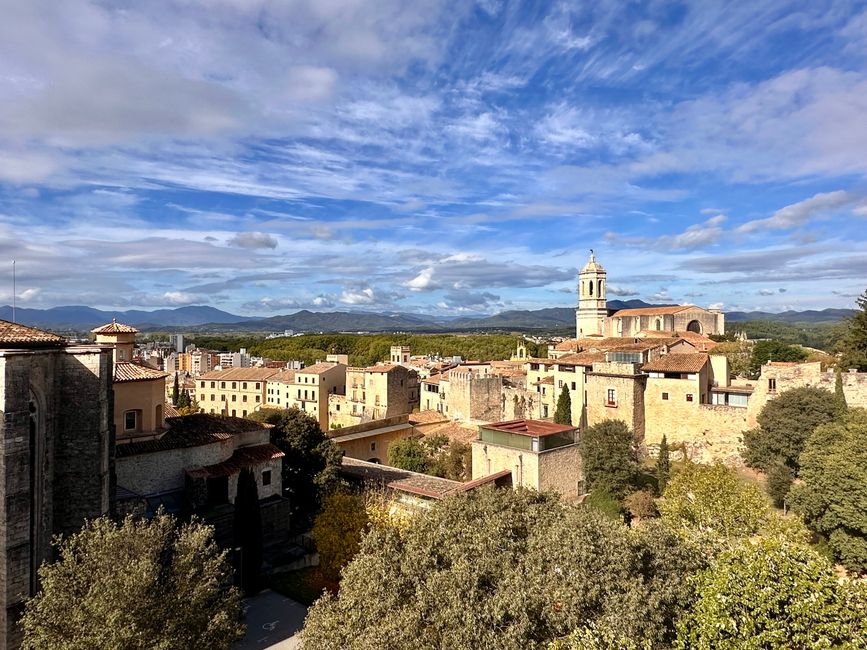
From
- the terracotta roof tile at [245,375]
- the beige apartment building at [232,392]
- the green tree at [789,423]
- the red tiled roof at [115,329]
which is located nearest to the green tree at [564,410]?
the green tree at [789,423]

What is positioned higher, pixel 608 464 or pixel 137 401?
pixel 137 401

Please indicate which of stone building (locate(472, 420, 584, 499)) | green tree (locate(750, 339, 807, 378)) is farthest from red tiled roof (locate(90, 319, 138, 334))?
green tree (locate(750, 339, 807, 378))

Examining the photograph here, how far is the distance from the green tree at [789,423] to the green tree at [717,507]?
10.1 meters

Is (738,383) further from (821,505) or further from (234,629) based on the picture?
(234,629)

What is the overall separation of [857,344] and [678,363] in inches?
448

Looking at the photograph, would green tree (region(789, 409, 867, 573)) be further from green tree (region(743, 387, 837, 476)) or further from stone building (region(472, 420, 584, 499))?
stone building (region(472, 420, 584, 499))

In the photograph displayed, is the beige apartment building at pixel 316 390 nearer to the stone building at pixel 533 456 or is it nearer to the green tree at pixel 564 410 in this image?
the green tree at pixel 564 410

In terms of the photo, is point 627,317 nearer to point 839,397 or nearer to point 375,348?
point 839,397

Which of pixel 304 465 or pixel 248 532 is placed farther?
pixel 304 465

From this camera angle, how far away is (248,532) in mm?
21891

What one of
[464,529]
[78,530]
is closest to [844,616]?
[464,529]

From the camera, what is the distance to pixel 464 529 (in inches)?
491

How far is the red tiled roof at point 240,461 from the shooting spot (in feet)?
74.3

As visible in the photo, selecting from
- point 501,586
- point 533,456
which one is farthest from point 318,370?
point 501,586
